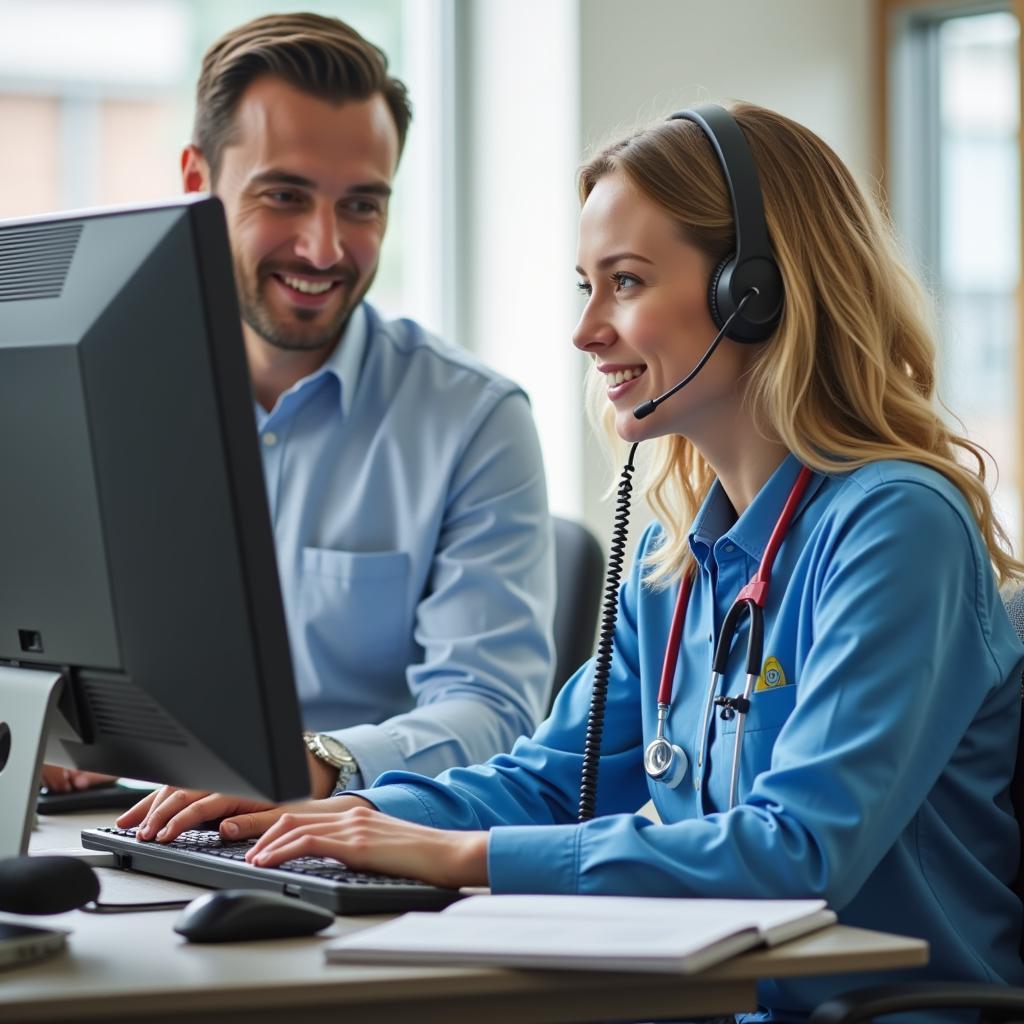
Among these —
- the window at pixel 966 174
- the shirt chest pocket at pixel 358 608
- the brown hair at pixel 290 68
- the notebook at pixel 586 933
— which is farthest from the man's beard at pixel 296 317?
the window at pixel 966 174

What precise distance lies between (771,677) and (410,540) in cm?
82

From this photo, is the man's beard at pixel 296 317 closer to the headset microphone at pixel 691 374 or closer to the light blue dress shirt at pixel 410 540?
the light blue dress shirt at pixel 410 540

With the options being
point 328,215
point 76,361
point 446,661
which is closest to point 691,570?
point 446,661

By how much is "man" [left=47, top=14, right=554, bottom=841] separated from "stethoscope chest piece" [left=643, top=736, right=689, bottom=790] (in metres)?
0.49

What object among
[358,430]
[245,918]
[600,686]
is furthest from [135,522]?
[358,430]

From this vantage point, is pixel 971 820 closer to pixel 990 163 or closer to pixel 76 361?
pixel 76 361

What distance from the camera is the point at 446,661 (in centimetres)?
198

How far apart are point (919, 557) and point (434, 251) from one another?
235 cm

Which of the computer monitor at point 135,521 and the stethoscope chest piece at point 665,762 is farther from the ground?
the computer monitor at point 135,521

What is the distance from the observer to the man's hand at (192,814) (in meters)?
1.29

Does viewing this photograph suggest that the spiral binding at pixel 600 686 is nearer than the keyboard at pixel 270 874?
No

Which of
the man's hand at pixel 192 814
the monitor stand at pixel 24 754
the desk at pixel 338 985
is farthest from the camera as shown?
the man's hand at pixel 192 814

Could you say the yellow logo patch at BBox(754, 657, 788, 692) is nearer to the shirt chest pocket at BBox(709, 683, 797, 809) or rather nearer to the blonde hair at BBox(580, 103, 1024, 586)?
the shirt chest pocket at BBox(709, 683, 797, 809)

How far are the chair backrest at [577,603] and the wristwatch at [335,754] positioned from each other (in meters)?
0.54
